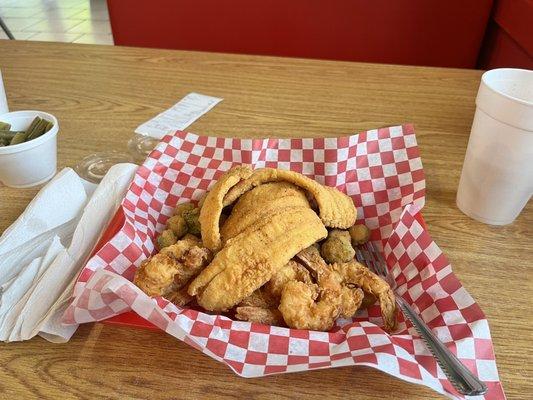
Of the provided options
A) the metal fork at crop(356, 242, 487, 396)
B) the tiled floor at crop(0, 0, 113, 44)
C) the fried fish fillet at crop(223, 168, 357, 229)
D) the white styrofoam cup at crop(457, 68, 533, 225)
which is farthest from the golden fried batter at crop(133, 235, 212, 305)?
the tiled floor at crop(0, 0, 113, 44)

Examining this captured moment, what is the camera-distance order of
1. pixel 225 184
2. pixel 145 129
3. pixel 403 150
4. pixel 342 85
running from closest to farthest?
pixel 225 184 → pixel 403 150 → pixel 145 129 → pixel 342 85

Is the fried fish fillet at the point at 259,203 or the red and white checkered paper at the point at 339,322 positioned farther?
the fried fish fillet at the point at 259,203

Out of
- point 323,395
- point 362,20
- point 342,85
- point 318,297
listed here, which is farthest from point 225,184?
point 362,20

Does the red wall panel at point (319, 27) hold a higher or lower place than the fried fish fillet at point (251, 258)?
lower

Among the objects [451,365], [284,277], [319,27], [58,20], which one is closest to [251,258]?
[284,277]

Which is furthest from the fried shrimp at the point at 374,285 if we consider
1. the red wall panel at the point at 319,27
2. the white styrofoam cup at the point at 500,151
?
the red wall panel at the point at 319,27

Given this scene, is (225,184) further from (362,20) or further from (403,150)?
(362,20)

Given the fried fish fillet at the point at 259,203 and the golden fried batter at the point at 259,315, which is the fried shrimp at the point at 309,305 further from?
the fried fish fillet at the point at 259,203
